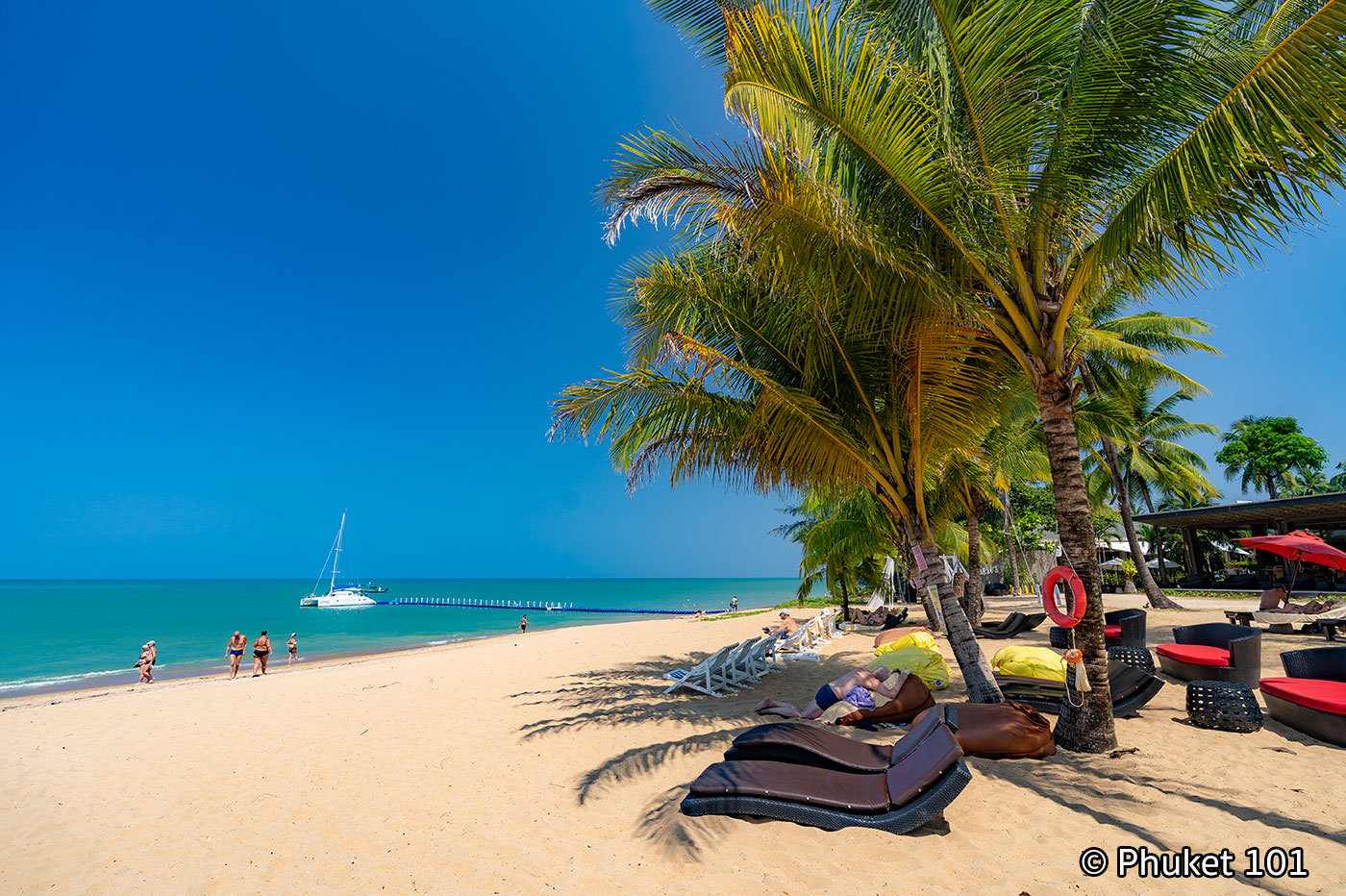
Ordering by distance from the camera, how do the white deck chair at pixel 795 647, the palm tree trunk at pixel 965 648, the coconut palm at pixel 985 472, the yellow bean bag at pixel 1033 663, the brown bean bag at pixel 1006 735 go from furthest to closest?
the coconut palm at pixel 985 472
the white deck chair at pixel 795 647
the yellow bean bag at pixel 1033 663
the palm tree trunk at pixel 965 648
the brown bean bag at pixel 1006 735

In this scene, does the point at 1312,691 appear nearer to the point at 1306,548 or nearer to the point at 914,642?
the point at 914,642

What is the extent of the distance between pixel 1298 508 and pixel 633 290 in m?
22.0

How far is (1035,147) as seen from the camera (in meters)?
4.79

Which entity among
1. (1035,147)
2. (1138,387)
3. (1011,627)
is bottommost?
(1011,627)

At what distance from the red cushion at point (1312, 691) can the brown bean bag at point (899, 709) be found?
3075 mm

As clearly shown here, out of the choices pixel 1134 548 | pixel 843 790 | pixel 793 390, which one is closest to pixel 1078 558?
pixel 843 790

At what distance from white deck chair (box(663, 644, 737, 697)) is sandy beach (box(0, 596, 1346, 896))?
0.60ft

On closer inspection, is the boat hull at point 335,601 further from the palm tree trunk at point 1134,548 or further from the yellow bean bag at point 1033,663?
the yellow bean bag at point 1033,663

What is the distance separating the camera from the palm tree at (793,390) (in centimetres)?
676

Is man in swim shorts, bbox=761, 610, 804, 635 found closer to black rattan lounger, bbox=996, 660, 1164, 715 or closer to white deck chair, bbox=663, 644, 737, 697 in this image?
white deck chair, bbox=663, 644, 737, 697

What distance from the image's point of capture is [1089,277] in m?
4.91

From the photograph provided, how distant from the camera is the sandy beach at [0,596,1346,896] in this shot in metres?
3.35

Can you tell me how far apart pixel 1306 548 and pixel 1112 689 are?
288 inches

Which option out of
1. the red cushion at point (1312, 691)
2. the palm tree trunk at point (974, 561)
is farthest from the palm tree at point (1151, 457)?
the red cushion at point (1312, 691)
